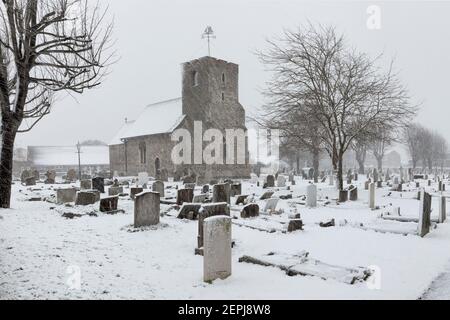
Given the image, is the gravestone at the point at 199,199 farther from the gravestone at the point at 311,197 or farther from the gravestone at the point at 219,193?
the gravestone at the point at 311,197

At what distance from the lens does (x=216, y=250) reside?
201 inches

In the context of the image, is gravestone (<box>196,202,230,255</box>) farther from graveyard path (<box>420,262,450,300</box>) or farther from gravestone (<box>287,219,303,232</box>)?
graveyard path (<box>420,262,450,300</box>)

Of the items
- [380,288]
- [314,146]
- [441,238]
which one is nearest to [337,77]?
[314,146]

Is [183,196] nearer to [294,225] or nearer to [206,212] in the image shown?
[294,225]

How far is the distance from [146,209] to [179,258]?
273 centimetres

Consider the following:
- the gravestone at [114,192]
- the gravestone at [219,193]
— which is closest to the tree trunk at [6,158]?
the gravestone at [114,192]

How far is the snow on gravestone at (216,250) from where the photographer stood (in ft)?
16.5

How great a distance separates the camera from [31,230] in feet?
25.1

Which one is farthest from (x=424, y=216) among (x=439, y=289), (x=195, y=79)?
(x=195, y=79)

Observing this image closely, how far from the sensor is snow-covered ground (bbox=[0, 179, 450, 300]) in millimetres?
4523

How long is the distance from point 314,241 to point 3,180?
351 inches

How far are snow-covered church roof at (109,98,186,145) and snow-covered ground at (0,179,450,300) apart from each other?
84.9 feet

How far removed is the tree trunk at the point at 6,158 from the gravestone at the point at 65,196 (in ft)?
8.07

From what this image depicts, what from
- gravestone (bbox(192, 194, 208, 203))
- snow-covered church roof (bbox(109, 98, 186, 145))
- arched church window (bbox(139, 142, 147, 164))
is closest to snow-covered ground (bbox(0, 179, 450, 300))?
gravestone (bbox(192, 194, 208, 203))
